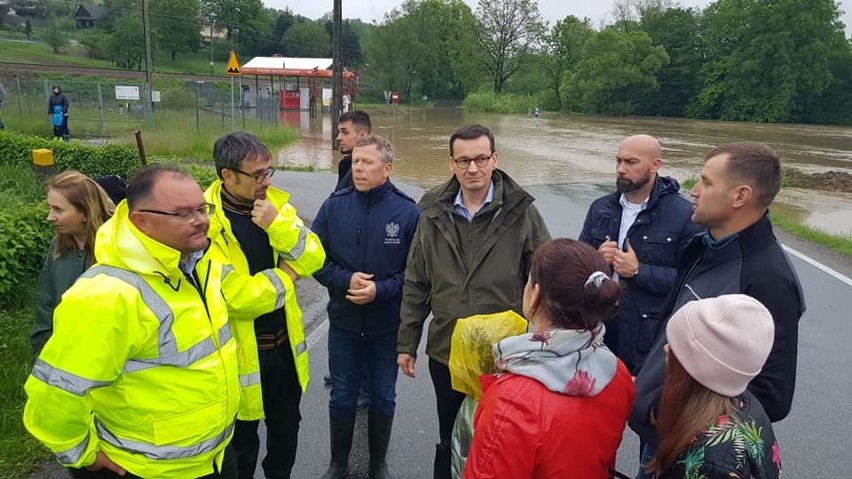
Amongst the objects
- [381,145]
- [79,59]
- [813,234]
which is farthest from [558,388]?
[79,59]

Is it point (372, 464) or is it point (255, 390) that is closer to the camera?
point (255, 390)

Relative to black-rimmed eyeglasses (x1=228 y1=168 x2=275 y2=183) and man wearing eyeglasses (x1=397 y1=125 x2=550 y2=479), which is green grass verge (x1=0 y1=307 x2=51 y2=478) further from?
man wearing eyeglasses (x1=397 y1=125 x2=550 y2=479)

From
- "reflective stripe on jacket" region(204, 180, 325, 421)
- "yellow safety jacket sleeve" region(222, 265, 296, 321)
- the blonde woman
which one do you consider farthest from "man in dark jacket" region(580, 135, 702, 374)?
the blonde woman

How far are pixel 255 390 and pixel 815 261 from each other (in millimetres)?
9012

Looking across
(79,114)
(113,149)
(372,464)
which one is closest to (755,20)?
(79,114)

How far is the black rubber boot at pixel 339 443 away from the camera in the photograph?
3391 mm

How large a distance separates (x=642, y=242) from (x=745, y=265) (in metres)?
1.18

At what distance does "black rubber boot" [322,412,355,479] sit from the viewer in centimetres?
339

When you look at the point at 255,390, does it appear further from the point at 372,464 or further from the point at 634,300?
the point at 634,300

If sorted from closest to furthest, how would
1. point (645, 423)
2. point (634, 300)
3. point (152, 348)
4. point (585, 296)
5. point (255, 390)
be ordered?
point (585, 296) < point (152, 348) < point (645, 423) < point (255, 390) < point (634, 300)

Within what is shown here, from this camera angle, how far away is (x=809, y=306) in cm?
678

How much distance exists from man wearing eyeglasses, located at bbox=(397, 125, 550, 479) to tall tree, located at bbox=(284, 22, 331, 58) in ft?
341

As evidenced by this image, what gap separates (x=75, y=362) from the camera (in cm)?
179

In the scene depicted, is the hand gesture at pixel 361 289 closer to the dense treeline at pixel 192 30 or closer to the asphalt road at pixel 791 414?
the asphalt road at pixel 791 414
